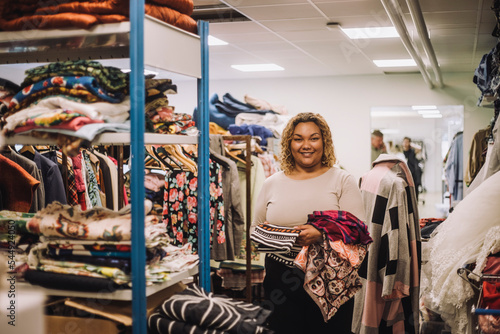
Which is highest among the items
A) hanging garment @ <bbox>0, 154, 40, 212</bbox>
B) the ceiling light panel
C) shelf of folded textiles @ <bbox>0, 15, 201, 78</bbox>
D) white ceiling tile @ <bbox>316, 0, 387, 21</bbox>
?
white ceiling tile @ <bbox>316, 0, 387, 21</bbox>

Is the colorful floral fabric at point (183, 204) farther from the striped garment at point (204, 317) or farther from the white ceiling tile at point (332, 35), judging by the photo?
the striped garment at point (204, 317)

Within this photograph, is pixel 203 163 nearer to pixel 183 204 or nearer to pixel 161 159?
pixel 183 204

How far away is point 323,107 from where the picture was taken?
1009cm

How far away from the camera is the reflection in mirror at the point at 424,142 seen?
1121 cm

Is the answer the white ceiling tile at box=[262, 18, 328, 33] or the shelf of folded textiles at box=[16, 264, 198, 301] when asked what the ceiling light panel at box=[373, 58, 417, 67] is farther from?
the shelf of folded textiles at box=[16, 264, 198, 301]

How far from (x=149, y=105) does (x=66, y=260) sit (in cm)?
68

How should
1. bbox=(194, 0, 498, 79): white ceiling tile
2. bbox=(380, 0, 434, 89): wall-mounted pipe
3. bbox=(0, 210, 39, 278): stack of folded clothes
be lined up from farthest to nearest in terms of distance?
bbox=(194, 0, 498, 79): white ceiling tile, bbox=(380, 0, 434, 89): wall-mounted pipe, bbox=(0, 210, 39, 278): stack of folded clothes

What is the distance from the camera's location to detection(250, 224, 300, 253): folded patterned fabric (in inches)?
109

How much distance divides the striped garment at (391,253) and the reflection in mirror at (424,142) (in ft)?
25.0

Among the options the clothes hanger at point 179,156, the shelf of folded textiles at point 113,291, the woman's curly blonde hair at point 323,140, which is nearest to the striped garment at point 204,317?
the shelf of folded textiles at point 113,291

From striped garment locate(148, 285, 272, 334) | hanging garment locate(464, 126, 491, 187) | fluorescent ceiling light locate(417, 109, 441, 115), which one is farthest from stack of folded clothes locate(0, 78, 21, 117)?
fluorescent ceiling light locate(417, 109, 441, 115)

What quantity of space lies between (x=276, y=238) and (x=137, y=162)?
115 centimetres

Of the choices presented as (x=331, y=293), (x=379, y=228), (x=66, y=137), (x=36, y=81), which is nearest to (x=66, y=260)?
(x=66, y=137)

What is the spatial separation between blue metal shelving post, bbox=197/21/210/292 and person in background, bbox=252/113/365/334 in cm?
66
